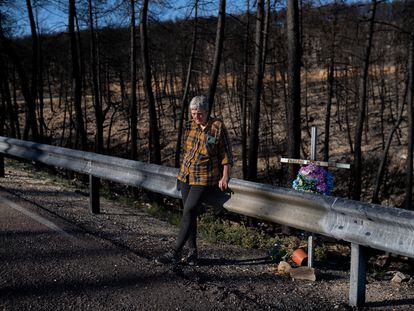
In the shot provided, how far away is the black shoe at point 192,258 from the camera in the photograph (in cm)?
494

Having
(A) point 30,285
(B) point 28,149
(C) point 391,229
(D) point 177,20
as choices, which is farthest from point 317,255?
(D) point 177,20

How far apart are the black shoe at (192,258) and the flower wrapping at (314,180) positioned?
1.18 metres

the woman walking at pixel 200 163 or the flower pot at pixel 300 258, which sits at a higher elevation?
the woman walking at pixel 200 163

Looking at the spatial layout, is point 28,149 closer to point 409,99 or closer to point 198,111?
point 198,111

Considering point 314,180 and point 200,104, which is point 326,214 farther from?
point 200,104

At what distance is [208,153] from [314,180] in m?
1.03

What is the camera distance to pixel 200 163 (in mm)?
4898

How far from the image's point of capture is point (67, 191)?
9.06 meters

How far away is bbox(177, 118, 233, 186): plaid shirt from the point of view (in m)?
4.85

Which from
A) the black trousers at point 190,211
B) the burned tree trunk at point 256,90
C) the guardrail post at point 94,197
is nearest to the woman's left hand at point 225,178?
the black trousers at point 190,211

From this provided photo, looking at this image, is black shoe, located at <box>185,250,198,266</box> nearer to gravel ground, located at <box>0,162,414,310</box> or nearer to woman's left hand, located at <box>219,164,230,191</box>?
gravel ground, located at <box>0,162,414,310</box>

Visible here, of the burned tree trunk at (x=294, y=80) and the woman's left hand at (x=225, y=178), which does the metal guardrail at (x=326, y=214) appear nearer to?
the woman's left hand at (x=225, y=178)

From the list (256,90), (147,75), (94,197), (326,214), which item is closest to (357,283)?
(326,214)

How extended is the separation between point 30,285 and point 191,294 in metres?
1.34
